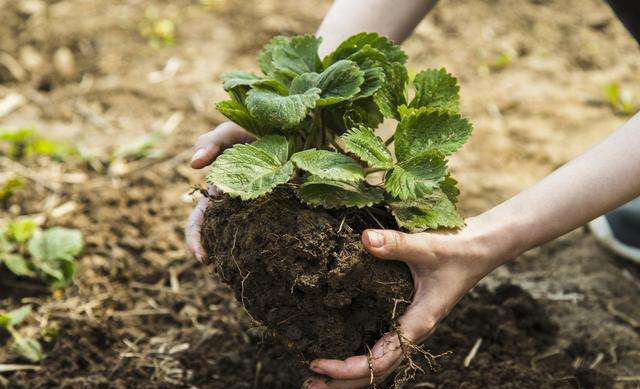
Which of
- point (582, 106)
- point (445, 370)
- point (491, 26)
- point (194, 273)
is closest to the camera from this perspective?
point (445, 370)

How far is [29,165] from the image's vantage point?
9.09ft

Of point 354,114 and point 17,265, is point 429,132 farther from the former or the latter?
point 17,265

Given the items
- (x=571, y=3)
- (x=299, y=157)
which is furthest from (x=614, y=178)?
(x=571, y=3)

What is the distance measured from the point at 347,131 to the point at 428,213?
0.27m

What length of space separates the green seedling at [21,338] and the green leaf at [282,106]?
111cm

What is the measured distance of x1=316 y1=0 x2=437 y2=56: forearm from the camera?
6.21 ft

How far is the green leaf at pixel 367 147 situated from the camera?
4.67ft

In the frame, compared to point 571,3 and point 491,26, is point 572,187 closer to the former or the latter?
point 491,26

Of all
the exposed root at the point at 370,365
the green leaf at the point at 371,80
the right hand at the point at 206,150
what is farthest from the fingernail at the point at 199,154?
the exposed root at the point at 370,365

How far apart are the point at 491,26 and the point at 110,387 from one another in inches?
118

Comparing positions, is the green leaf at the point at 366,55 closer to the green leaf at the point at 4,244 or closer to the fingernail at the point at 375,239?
the fingernail at the point at 375,239

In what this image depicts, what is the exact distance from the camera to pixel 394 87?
1.60m

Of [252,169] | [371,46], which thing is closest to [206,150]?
[252,169]

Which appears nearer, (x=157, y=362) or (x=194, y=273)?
(x=157, y=362)
